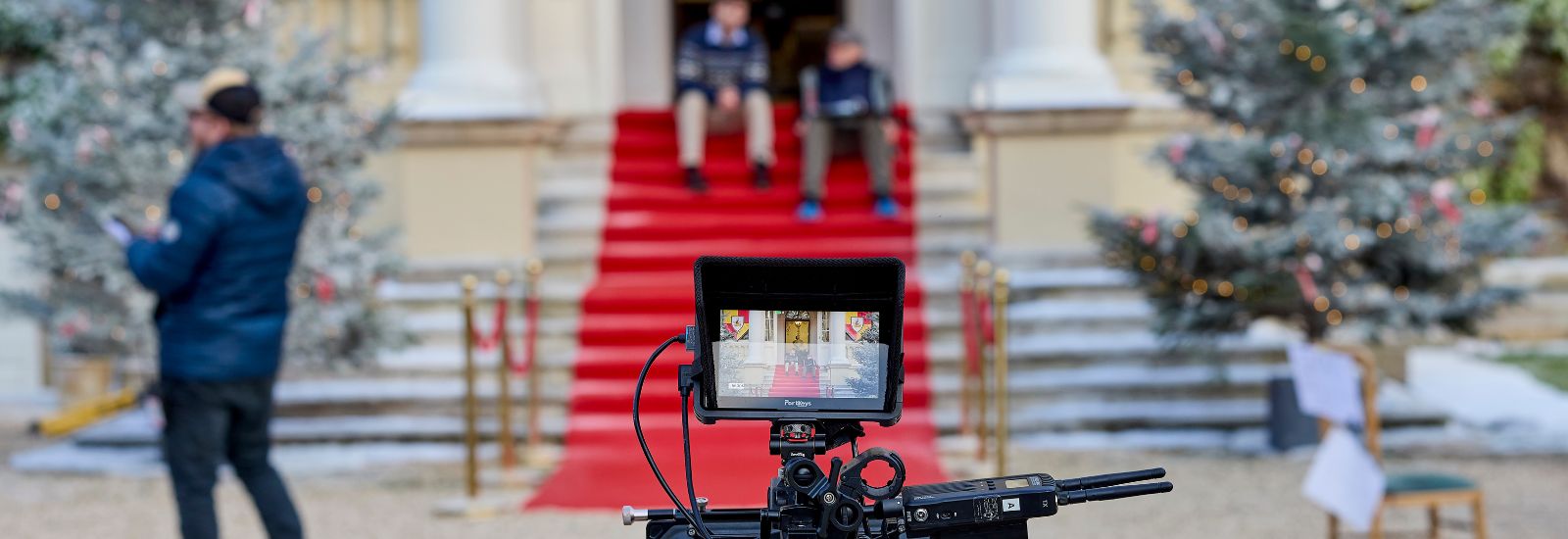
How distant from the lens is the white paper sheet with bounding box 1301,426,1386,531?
634cm

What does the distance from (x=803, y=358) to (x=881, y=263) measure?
19 centimetres

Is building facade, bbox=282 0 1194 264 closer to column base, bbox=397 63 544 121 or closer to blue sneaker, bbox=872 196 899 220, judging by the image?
column base, bbox=397 63 544 121

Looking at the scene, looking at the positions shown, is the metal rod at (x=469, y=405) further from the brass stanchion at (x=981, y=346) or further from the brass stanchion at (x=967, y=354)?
the brass stanchion at (x=967, y=354)

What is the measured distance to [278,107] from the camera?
9.29 meters

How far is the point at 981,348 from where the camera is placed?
8.83 m

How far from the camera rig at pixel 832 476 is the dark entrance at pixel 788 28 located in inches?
464

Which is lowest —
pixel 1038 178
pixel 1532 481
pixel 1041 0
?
pixel 1532 481

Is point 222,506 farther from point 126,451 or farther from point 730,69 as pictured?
point 730,69

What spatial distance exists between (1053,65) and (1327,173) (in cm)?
202

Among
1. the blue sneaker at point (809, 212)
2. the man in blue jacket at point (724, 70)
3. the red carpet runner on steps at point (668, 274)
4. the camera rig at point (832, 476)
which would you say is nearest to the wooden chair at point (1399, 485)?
the red carpet runner on steps at point (668, 274)

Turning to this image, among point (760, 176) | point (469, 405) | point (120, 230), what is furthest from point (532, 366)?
point (120, 230)

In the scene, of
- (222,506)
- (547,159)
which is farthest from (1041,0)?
(222,506)

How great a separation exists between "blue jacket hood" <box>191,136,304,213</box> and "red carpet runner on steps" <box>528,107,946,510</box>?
2.35 m

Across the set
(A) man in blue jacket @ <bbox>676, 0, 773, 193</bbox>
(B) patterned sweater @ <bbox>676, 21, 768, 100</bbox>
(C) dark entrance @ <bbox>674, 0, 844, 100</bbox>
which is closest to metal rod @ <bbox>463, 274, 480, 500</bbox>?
(A) man in blue jacket @ <bbox>676, 0, 773, 193</bbox>
